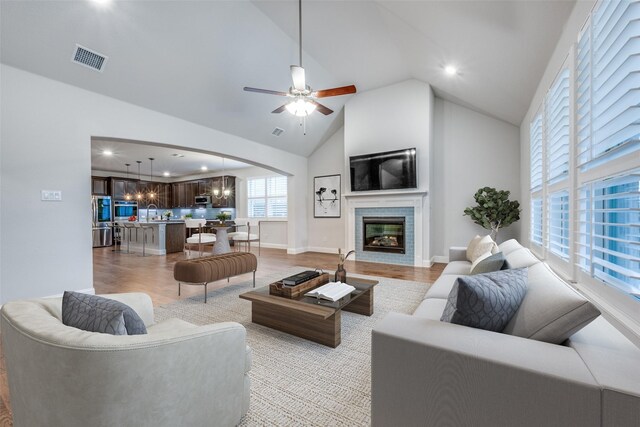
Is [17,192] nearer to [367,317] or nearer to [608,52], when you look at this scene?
[367,317]

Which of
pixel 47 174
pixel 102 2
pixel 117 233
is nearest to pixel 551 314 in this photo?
pixel 102 2

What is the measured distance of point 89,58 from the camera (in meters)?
3.05

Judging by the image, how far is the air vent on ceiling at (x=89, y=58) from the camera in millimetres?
2959

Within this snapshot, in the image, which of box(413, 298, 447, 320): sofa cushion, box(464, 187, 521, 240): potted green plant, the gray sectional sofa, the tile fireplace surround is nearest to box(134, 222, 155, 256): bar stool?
the tile fireplace surround

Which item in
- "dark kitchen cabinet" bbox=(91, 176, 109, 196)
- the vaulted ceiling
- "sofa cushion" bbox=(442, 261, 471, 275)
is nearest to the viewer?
the vaulted ceiling

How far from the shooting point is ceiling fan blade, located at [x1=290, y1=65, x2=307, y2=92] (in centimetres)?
293

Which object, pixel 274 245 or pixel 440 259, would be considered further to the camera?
pixel 274 245

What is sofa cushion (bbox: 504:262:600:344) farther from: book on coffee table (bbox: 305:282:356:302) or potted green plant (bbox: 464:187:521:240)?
potted green plant (bbox: 464:187:521:240)

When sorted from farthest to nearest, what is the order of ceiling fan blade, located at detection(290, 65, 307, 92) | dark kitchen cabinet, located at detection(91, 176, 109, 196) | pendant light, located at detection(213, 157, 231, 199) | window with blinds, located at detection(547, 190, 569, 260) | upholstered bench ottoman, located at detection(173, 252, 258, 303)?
pendant light, located at detection(213, 157, 231, 199), dark kitchen cabinet, located at detection(91, 176, 109, 196), upholstered bench ottoman, located at detection(173, 252, 258, 303), ceiling fan blade, located at detection(290, 65, 307, 92), window with blinds, located at detection(547, 190, 569, 260)

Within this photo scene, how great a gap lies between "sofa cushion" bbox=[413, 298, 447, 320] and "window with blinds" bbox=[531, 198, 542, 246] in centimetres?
209

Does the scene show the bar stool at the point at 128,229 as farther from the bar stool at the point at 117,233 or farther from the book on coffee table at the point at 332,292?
the book on coffee table at the point at 332,292

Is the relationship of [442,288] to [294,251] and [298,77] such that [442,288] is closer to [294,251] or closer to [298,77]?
[298,77]

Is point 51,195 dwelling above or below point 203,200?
below

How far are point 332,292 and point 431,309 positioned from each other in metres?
0.84
